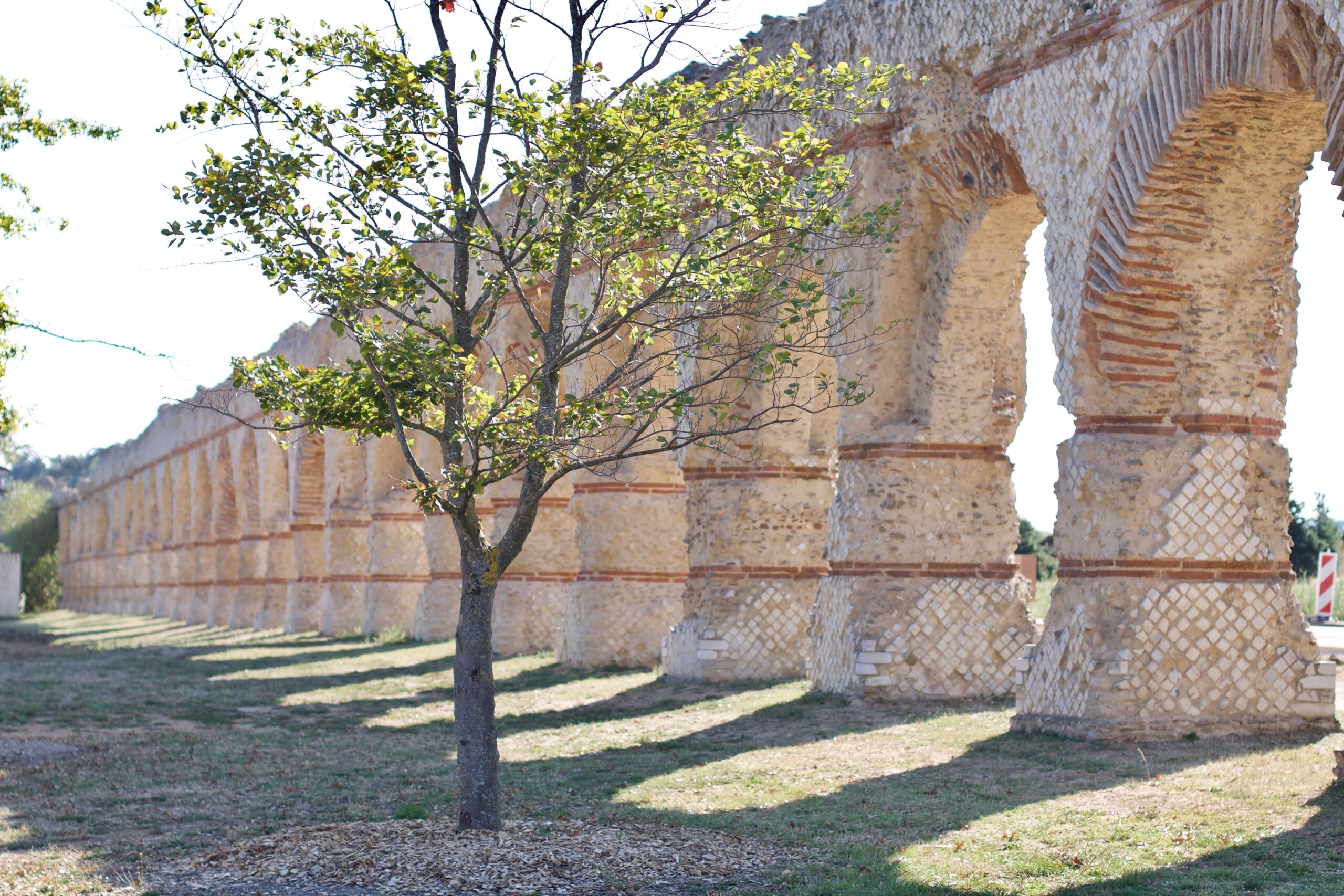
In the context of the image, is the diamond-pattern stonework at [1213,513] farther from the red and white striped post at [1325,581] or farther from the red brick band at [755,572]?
the red and white striped post at [1325,581]

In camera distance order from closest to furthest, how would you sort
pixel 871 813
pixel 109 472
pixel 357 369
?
pixel 357 369 < pixel 871 813 < pixel 109 472

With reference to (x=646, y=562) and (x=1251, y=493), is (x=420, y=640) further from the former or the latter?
(x=1251, y=493)

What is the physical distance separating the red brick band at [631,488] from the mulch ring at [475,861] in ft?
31.9

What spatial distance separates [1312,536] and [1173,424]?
22462 mm

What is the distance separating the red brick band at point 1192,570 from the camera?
898 centimetres

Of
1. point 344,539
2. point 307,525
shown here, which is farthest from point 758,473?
point 307,525

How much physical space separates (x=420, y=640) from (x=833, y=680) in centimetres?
1180

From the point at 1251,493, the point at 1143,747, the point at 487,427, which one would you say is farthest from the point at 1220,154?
the point at 487,427

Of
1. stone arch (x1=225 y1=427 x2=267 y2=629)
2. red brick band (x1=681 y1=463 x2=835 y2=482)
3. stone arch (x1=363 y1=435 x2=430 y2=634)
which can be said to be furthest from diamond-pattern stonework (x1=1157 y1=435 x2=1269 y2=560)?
stone arch (x1=225 y1=427 x2=267 y2=629)

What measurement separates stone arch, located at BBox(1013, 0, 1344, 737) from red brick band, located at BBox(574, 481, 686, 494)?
25.5ft

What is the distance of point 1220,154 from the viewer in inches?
338

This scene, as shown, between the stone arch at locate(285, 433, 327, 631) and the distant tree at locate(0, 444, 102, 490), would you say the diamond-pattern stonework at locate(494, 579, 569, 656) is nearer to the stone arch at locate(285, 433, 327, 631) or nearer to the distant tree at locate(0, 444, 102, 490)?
the stone arch at locate(285, 433, 327, 631)

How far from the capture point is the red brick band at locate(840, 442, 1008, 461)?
1195 centimetres

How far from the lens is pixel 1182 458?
9094mm
